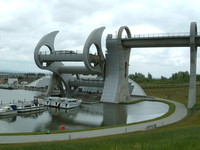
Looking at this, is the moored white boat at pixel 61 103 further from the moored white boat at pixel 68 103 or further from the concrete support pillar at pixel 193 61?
the concrete support pillar at pixel 193 61

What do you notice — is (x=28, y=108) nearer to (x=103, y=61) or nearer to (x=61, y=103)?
(x=61, y=103)

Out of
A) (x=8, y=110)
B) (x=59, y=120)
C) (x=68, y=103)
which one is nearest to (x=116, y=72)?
(x=68, y=103)

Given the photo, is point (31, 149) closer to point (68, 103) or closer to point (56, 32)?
point (68, 103)

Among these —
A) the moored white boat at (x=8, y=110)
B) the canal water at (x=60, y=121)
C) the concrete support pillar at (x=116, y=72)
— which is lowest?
the canal water at (x=60, y=121)

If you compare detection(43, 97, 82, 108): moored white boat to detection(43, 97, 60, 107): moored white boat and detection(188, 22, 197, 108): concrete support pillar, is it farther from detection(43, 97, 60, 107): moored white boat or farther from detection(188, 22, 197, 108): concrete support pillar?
detection(188, 22, 197, 108): concrete support pillar

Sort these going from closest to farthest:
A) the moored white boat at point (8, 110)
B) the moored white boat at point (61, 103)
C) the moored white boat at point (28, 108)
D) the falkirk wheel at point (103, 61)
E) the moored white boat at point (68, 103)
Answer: the moored white boat at point (8, 110) < the moored white boat at point (28, 108) < the moored white boat at point (68, 103) < the moored white boat at point (61, 103) < the falkirk wheel at point (103, 61)

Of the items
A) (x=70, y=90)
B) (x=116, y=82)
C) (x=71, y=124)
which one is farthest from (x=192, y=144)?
(x=70, y=90)

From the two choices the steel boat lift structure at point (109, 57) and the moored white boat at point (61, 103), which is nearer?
the moored white boat at point (61, 103)

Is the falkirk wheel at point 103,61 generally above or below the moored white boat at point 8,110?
above

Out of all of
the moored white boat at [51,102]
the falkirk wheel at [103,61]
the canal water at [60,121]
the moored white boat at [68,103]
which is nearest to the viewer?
the canal water at [60,121]

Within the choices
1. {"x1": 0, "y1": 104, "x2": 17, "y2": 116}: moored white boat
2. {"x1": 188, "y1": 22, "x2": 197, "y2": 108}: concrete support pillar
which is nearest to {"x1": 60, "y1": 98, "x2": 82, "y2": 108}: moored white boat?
{"x1": 0, "y1": 104, "x2": 17, "y2": 116}: moored white boat

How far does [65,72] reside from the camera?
54.7m

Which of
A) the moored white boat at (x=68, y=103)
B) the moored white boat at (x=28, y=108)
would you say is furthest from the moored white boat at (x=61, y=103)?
the moored white boat at (x=28, y=108)

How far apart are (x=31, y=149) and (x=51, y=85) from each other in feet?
151
